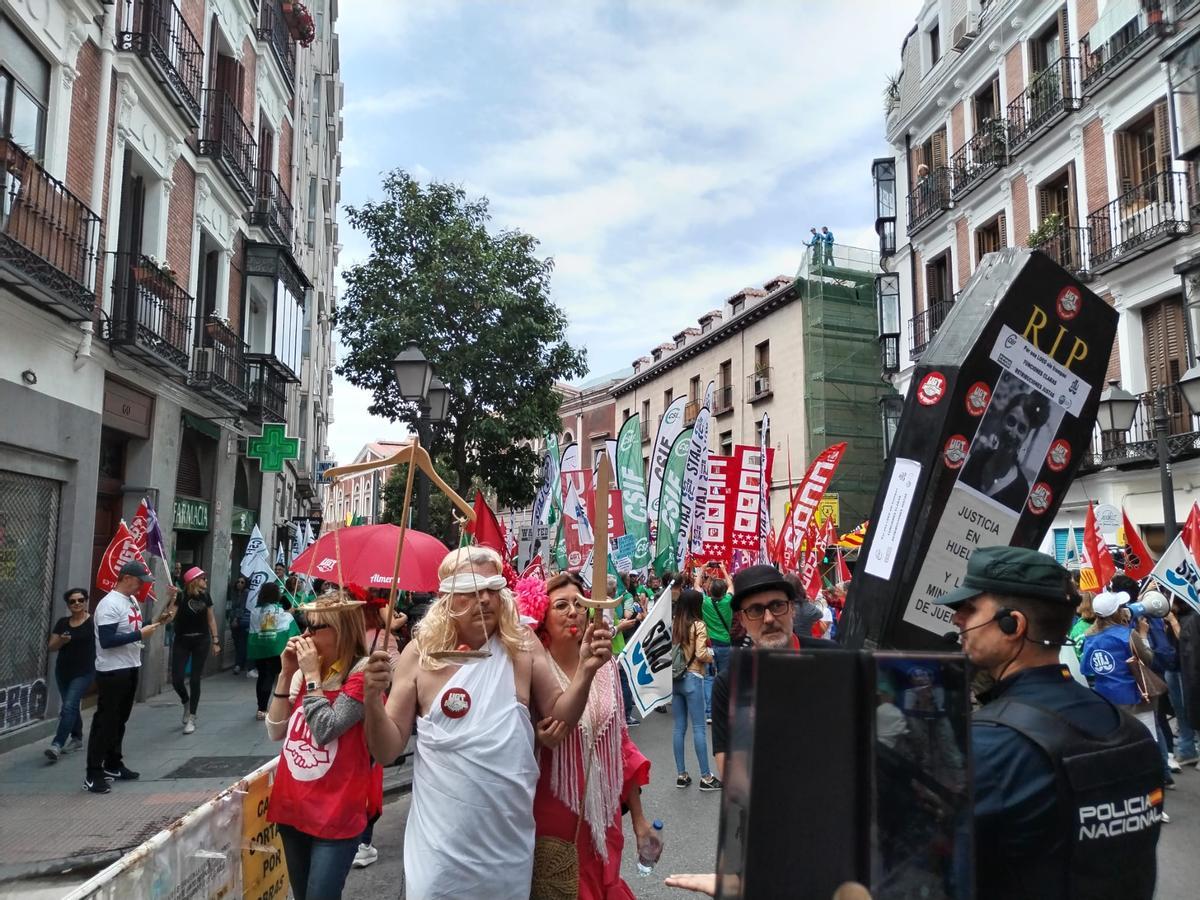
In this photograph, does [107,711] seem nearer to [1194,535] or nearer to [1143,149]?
[1194,535]

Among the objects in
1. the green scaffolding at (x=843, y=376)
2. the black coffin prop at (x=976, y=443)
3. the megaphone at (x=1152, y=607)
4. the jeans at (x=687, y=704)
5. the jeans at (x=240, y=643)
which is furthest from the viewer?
the green scaffolding at (x=843, y=376)

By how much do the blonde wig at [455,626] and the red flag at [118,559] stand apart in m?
6.00

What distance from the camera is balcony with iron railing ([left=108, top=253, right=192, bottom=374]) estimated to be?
1136cm

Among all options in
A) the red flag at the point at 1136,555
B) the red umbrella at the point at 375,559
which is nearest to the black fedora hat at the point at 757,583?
the red umbrella at the point at 375,559

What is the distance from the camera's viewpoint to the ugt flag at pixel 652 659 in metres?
6.52

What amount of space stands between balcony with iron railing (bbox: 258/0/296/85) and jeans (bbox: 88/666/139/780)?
46.7 ft

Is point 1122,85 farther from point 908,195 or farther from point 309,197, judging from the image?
point 309,197

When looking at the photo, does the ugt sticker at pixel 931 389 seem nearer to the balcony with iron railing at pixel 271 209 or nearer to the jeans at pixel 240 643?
the jeans at pixel 240 643

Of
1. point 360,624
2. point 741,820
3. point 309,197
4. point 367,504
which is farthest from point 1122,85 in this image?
point 367,504

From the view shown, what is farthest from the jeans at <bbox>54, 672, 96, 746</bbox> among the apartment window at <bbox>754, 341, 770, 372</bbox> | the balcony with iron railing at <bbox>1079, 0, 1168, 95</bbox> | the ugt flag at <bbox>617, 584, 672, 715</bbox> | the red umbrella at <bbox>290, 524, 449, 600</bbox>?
the apartment window at <bbox>754, 341, 770, 372</bbox>

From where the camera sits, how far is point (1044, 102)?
18656mm

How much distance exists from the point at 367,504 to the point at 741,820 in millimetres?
76837

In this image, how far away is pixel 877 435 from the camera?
30609 millimetres

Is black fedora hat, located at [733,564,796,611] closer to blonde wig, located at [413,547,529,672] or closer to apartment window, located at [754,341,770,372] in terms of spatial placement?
blonde wig, located at [413,547,529,672]
